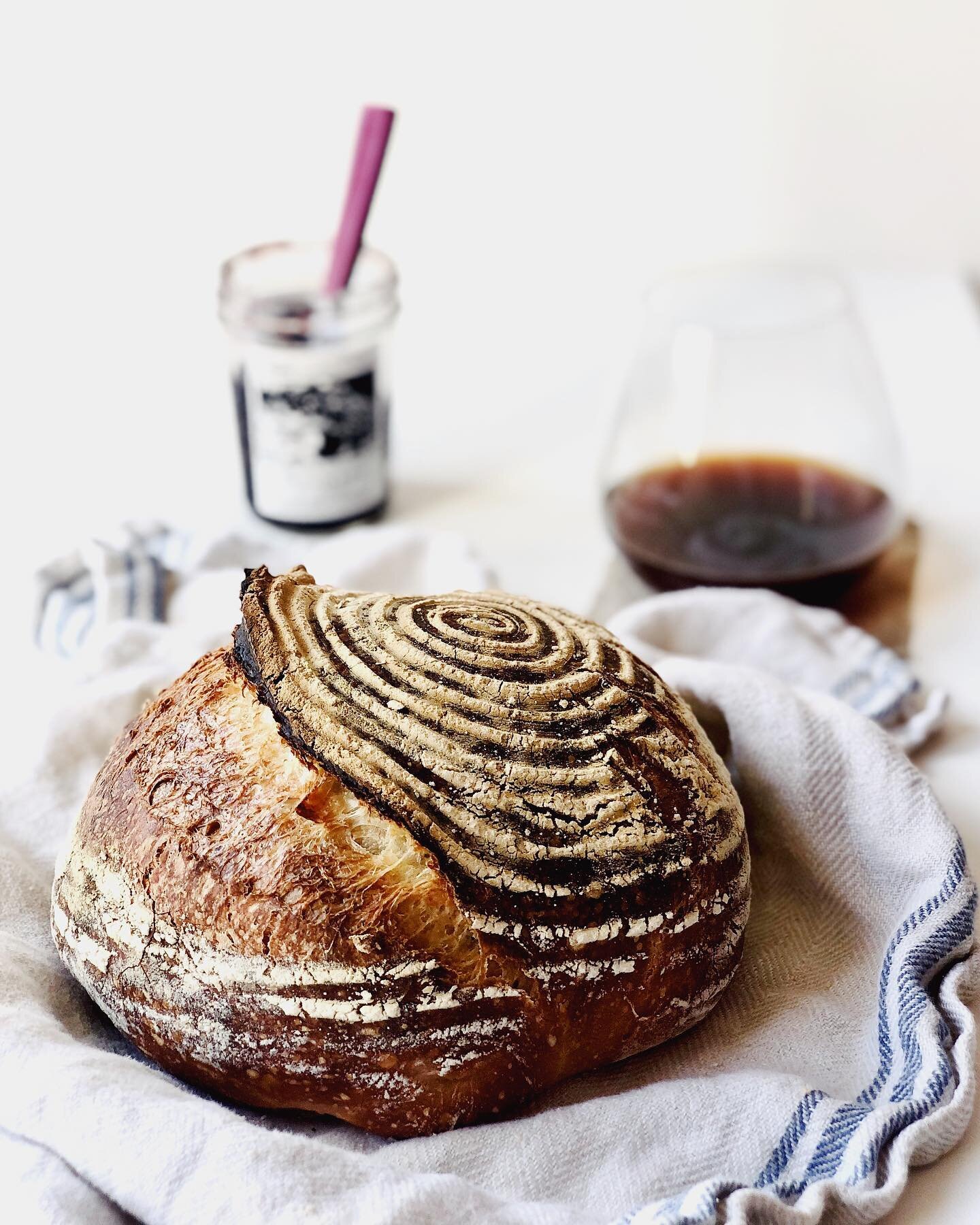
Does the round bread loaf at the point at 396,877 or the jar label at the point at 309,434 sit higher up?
the round bread loaf at the point at 396,877

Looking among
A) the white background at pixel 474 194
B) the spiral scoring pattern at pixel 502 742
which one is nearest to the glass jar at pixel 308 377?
the white background at pixel 474 194

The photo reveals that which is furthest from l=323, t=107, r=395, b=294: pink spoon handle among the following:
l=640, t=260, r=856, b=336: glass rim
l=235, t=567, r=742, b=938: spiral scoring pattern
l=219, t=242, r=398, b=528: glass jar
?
l=235, t=567, r=742, b=938: spiral scoring pattern

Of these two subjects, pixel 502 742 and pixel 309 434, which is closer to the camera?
pixel 502 742

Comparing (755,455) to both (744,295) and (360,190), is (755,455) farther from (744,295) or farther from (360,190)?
(360,190)

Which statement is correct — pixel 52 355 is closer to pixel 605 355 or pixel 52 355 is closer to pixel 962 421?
pixel 605 355

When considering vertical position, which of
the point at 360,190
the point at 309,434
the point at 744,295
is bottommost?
the point at 309,434

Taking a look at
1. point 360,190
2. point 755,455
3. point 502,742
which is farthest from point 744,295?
point 502,742

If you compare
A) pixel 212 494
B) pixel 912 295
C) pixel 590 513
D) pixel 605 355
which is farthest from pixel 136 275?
pixel 912 295

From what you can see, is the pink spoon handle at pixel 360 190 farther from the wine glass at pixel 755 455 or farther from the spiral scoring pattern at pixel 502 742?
the spiral scoring pattern at pixel 502 742
